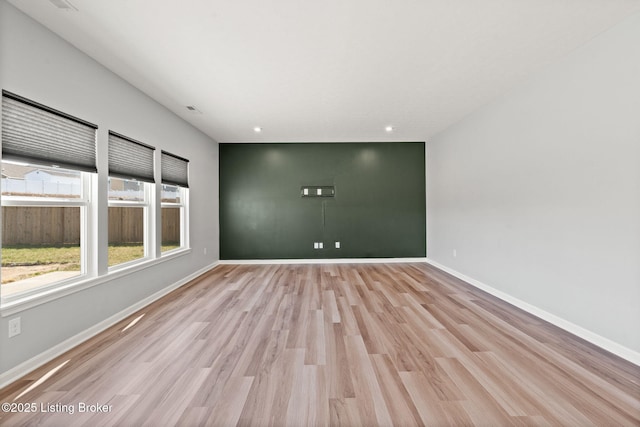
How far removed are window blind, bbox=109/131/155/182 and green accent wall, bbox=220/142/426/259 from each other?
7.80 ft

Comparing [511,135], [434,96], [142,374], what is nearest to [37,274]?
[142,374]

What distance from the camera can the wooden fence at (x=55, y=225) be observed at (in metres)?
2.04

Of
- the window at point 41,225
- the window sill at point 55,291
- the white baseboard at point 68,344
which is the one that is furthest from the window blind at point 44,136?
the white baseboard at point 68,344

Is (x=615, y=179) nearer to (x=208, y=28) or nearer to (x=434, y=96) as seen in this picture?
(x=434, y=96)

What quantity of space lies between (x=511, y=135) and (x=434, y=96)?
1.15 meters

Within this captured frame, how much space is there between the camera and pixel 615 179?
2.21m

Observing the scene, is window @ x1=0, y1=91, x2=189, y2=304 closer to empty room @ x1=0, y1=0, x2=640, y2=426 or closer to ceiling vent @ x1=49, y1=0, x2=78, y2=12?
empty room @ x1=0, y1=0, x2=640, y2=426

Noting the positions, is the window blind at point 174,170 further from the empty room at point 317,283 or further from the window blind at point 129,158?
the window blind at point 129,158

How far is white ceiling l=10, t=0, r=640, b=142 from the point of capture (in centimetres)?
199

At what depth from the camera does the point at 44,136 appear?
2.17m

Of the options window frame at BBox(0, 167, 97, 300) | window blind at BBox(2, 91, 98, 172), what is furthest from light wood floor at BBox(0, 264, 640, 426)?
window blind at BBox(2, 91, 98, 172)

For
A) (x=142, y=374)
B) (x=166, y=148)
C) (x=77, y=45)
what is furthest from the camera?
(x=166, y=148)

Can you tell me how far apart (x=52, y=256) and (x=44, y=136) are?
3.75 feet

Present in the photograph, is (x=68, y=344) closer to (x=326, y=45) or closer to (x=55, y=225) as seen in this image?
(x=55, y=225)
